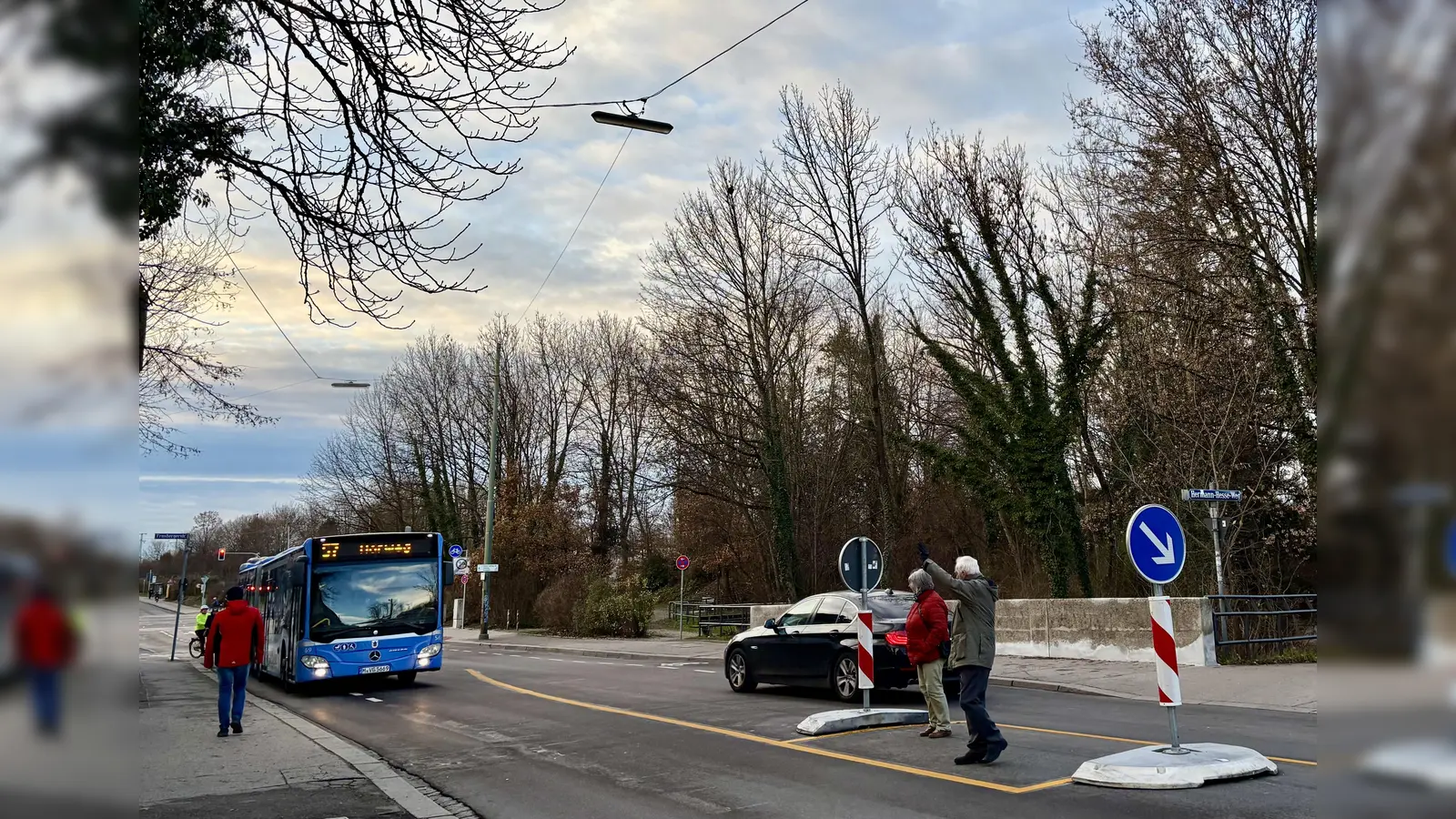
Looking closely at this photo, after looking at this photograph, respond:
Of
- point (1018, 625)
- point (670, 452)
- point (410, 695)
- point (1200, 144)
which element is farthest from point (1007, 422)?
point (410, 695)

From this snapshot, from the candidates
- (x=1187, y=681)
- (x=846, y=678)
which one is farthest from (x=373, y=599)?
(x=1187, y=681)

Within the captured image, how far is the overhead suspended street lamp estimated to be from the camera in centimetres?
1100

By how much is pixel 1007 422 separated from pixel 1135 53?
9.06m

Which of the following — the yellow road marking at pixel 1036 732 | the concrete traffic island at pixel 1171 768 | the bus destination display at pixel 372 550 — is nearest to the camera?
the concrete traffic island at pixel 1171 768

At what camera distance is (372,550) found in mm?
19219

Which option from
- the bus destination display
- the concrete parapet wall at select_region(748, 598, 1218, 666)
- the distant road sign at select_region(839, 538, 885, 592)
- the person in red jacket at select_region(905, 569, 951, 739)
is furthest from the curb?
the concrete parapet wall at select_region(748, 598, 1218, 666)

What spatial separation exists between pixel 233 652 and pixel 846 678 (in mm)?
8024

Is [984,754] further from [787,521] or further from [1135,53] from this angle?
[787,521]

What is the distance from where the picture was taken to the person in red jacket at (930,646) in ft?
34.5

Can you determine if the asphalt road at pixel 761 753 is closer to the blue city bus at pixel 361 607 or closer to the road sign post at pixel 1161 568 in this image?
the road sign post at pixel 1161 568

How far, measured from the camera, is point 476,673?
21.7 meters

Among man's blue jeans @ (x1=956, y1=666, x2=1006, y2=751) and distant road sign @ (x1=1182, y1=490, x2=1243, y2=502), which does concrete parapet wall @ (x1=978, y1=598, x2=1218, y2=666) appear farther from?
man's blue jeans @ (x1=956, y1=666, x2=1006, y2=751)
